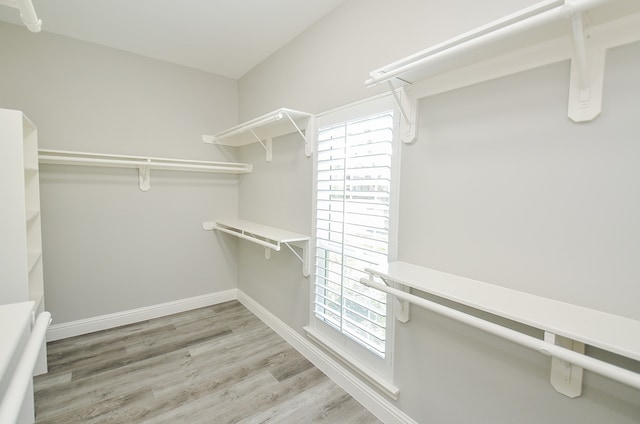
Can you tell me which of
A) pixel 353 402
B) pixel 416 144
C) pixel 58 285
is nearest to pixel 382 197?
pixel 416 144

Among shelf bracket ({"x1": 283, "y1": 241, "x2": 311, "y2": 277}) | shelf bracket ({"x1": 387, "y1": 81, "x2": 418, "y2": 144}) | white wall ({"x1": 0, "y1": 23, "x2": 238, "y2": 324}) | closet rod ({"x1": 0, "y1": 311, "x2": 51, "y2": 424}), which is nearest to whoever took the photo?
closet rod ({"x1": 0, "y1": 311, "x2": 51, "y2": 424})

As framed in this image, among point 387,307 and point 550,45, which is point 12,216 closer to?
point 387,307

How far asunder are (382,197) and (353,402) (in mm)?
1316

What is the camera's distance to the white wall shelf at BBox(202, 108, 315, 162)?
→ 210cm

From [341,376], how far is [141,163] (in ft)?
7.90

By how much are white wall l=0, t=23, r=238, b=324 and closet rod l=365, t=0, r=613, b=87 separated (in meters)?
2.50

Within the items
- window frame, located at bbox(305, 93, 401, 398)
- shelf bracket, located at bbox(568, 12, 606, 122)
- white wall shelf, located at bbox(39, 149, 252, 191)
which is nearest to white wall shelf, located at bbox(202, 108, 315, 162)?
window frame, located at bbox(305, 93, 401, 398)

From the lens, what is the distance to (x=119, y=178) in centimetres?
271

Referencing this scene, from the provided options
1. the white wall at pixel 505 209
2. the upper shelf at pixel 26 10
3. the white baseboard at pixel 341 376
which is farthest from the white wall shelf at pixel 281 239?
the upper shelf at pixel 26 10

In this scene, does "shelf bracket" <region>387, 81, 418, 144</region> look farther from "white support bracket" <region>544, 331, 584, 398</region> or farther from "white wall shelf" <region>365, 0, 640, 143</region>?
"white support bracket" <region>544, 331, 584, 398</region>

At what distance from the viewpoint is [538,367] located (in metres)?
1.11

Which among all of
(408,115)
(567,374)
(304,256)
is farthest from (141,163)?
(567,374)

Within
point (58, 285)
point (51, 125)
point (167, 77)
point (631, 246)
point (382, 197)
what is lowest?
point (58, 285)

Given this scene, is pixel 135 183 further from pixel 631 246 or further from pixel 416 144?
pixel 631 246
